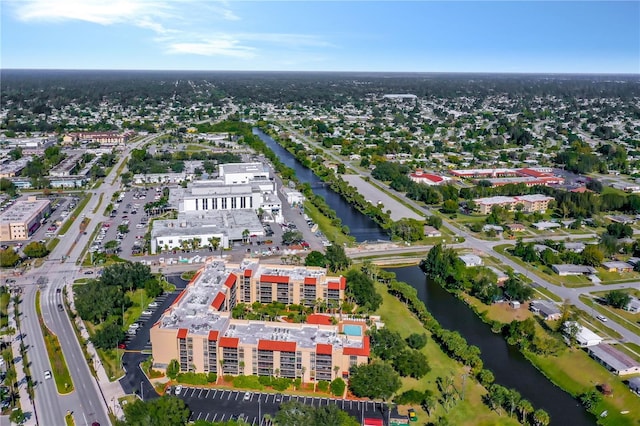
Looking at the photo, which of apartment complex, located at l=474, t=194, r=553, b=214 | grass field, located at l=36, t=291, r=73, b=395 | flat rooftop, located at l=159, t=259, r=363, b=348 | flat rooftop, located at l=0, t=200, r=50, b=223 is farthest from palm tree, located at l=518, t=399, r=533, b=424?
flat rooftop, located at l=0, t=200, r=50, b=223

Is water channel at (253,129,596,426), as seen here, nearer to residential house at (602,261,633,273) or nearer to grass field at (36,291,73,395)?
residential house at (602,261,633,273)

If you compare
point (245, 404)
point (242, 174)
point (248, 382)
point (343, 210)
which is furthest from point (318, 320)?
point (242, 174)

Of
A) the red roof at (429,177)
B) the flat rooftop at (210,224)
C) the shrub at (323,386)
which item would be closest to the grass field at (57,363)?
the shrub at (323,386)

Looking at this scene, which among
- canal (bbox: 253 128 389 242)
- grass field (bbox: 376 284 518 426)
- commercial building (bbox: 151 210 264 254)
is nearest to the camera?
grass field (bbox: 376 284 518 426)

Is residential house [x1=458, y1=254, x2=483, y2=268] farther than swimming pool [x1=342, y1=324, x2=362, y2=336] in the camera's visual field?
Yes

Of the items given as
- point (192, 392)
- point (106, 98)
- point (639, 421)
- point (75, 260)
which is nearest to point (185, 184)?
point (75, 260)

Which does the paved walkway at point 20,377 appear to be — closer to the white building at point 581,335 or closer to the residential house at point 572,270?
the white building at point 581,335
